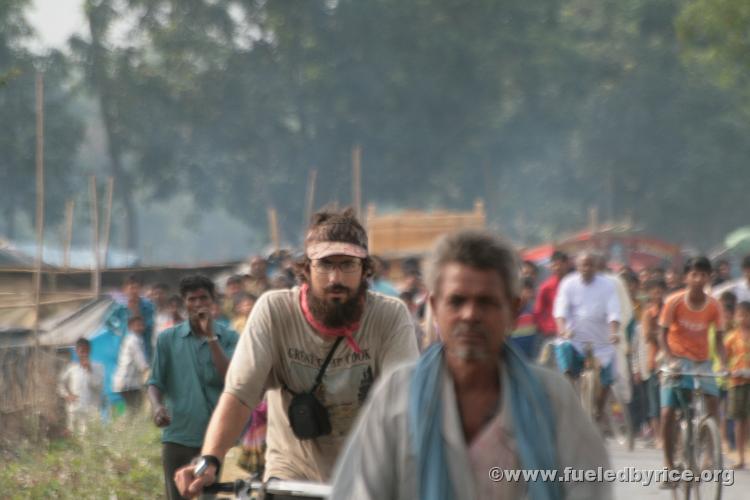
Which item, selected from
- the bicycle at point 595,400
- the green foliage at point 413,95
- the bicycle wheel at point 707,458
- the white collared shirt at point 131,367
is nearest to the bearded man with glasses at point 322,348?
the bicycle wheel at point 707,458

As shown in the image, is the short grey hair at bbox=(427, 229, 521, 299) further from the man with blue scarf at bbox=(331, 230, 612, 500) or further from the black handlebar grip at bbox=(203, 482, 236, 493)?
the black handlebar grip at bbox=(203, 482, 236, 493)

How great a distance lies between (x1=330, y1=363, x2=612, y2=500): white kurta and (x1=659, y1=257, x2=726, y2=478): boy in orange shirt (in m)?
7.29

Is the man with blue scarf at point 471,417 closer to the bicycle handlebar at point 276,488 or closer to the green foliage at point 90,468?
the bicycle handlebar at point 276,488

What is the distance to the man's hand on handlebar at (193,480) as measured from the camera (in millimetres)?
4781

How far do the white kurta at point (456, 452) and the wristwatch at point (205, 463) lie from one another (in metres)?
1.24

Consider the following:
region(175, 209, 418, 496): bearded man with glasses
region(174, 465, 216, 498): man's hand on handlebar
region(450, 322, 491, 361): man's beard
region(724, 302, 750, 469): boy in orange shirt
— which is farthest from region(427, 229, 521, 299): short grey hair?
region(724, 302, 750, 469): boy in orange shirt

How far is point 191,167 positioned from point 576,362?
47758mm

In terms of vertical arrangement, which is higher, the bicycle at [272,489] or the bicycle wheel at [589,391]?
the bicycle wheel at [589,391]

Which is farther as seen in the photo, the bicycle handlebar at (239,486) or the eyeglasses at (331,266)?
the eyeglasses at (331,266)

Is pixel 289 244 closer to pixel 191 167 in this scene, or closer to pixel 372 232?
pixel 191 167

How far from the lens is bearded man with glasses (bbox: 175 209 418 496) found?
5.50 meters

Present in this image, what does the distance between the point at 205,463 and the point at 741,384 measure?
344 inches

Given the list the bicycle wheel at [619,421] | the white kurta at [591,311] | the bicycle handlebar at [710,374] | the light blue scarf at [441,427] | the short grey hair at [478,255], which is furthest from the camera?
the bicycle wheel at [619,421]

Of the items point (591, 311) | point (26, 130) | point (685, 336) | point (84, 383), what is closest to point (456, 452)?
point (685, 336)
